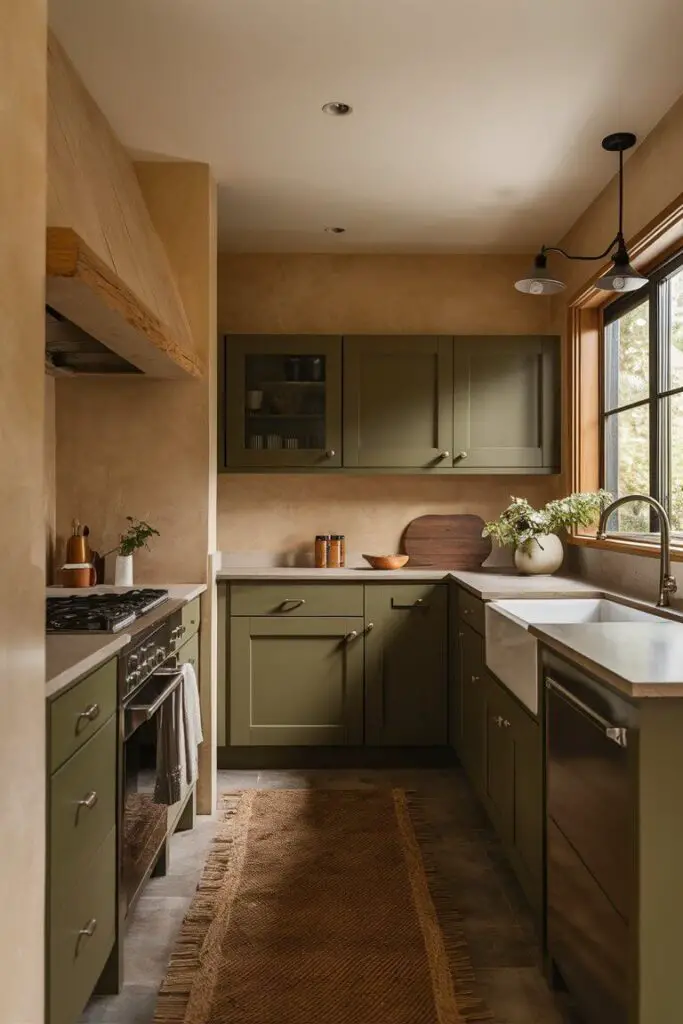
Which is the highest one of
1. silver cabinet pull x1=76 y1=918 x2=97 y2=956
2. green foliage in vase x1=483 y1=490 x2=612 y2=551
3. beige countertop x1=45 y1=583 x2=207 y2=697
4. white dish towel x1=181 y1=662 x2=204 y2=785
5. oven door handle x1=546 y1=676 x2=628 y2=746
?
green foliage in vase x1=483 y1=490 x2=612 y2=551

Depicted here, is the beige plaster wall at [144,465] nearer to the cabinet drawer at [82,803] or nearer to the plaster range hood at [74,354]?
the plaster range hood at [74,354]

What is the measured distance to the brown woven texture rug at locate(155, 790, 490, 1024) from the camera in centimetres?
192

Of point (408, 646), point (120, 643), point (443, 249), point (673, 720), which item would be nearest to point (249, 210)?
point (443, 249)

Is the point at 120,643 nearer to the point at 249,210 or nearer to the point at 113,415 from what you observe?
the point at 113,415

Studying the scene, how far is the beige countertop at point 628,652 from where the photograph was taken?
1.39 meters

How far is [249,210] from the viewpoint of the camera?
11.8 ft

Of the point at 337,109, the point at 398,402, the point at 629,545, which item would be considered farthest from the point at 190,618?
the point at 337,109

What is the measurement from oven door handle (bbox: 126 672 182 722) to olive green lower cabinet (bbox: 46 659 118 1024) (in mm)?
119

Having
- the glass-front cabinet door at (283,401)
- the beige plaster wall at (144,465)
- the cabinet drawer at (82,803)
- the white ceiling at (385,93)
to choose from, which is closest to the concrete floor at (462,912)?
the cabinet drawer at (82,803)

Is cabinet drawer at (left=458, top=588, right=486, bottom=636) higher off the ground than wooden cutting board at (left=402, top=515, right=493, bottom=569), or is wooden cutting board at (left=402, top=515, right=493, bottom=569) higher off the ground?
wooden cutting board at (left=402, top=515, right=493, bottom=569)

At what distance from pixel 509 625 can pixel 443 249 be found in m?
2.41

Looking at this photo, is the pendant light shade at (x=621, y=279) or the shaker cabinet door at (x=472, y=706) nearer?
the pendant light shade at (x=621, y=279)

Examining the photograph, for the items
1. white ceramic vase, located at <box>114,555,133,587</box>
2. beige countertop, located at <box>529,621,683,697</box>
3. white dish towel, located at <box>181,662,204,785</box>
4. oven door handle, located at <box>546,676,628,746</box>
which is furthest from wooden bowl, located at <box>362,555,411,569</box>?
oven door handle, located at <box>546,676,628,746</box>

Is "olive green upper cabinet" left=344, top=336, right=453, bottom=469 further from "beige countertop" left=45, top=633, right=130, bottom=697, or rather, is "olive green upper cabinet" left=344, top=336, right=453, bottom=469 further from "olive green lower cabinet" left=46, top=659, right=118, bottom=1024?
"olive green lower cabinet" left=46, top=659, right=118, bottom=1024
